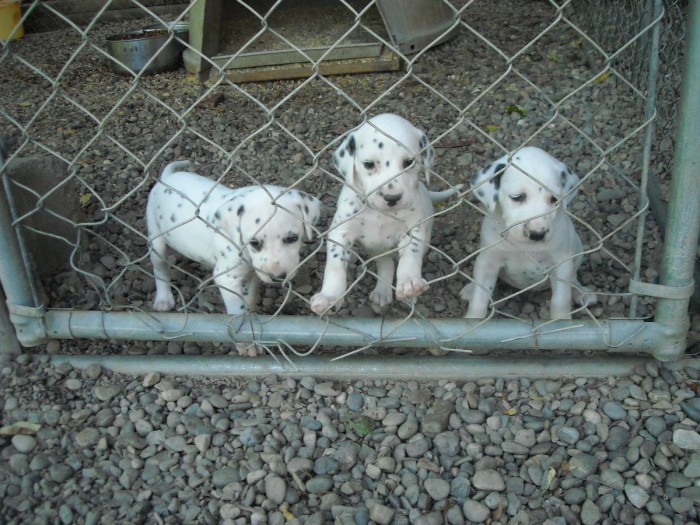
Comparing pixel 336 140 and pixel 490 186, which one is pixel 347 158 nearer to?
pixel 336 140

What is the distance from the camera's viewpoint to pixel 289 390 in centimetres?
327

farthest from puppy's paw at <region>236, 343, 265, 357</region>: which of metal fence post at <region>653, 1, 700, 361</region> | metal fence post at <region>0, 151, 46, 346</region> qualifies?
metal fence post at <region>653, 1, 700, 361</region>

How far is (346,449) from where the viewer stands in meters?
2.93

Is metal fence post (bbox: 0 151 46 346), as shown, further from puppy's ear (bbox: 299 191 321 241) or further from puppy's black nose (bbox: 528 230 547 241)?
puppy's black nose (bbox: 528 230 547 241)

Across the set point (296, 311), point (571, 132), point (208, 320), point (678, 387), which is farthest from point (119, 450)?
point (571, 132)

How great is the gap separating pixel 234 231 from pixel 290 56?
3.72 metres

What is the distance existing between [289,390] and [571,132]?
3.37 meters

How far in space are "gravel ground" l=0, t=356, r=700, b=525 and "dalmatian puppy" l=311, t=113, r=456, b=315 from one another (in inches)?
19.2

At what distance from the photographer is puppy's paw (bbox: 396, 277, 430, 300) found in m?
3.27

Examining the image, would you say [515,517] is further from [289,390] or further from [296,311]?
[296,311]

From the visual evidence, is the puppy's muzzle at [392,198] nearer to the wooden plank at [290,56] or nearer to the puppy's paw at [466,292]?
the puppy's paw at [466,292]

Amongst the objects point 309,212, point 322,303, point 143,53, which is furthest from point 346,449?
point 143,53

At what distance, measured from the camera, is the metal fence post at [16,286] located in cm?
304

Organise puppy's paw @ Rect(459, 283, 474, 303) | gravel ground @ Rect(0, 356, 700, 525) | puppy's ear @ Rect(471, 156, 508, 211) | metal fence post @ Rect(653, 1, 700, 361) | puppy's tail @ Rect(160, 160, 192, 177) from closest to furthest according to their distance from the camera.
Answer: metal fence post @ Rect(653, 1, 700, 361) → gravel ground @ Rect(0, 356, 700, 525) → puppy's ear @ Rect(471, 156, 508, 211) → puppy's paw @ Rect(459, 283, 474, 303) → puppy's tail @ Rect(160, 160, 192, 177)
